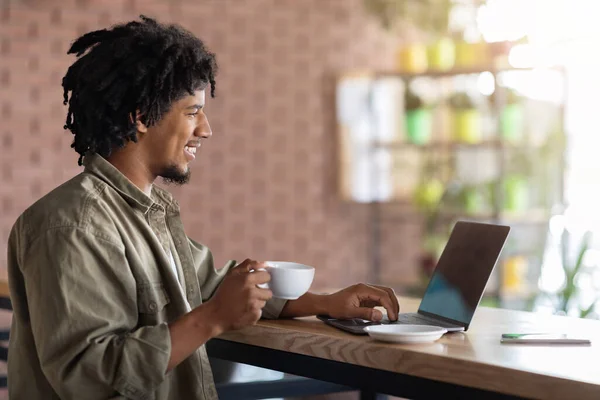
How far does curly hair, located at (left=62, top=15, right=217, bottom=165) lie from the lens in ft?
6.00

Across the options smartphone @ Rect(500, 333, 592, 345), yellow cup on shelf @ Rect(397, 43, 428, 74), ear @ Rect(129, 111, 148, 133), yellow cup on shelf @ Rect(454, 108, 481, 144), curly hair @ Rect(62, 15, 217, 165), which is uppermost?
yellow cup on shelf @ Rect(397, 43, 428, 74)

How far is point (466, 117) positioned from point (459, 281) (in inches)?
123

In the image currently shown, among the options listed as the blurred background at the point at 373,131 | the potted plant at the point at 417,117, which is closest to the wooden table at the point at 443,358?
the blurred background at the point at 373,131

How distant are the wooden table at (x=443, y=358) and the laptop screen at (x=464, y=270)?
0.07 metres

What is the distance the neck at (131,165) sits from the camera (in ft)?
6.22

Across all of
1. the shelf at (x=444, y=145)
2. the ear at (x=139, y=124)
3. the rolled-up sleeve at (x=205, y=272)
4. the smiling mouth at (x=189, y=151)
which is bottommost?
the rolled-up sleeve at (x=205, y=272)

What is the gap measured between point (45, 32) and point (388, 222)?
2.37 m

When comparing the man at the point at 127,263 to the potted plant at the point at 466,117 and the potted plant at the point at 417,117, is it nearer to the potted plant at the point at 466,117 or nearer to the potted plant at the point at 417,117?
the potted plant at the point at 466,117

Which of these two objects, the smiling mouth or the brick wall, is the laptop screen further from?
the brick wall

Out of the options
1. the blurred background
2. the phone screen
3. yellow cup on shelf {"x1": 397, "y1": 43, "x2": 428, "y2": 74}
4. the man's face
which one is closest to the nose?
the man's face

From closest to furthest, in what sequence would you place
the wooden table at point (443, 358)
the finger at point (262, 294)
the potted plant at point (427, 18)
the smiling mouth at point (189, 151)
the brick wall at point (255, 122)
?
the wooden table at point (443, 358) < the finger at point (262, 294) < the smiling mouth at point (189, 151) < the brick wall at point (255, 122) < the potted plant at point (427, 18)

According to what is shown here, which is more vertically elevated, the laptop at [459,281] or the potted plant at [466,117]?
the potted plant at [466,117]

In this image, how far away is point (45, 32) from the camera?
4.43m

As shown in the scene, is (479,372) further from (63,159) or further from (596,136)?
(596,136)
